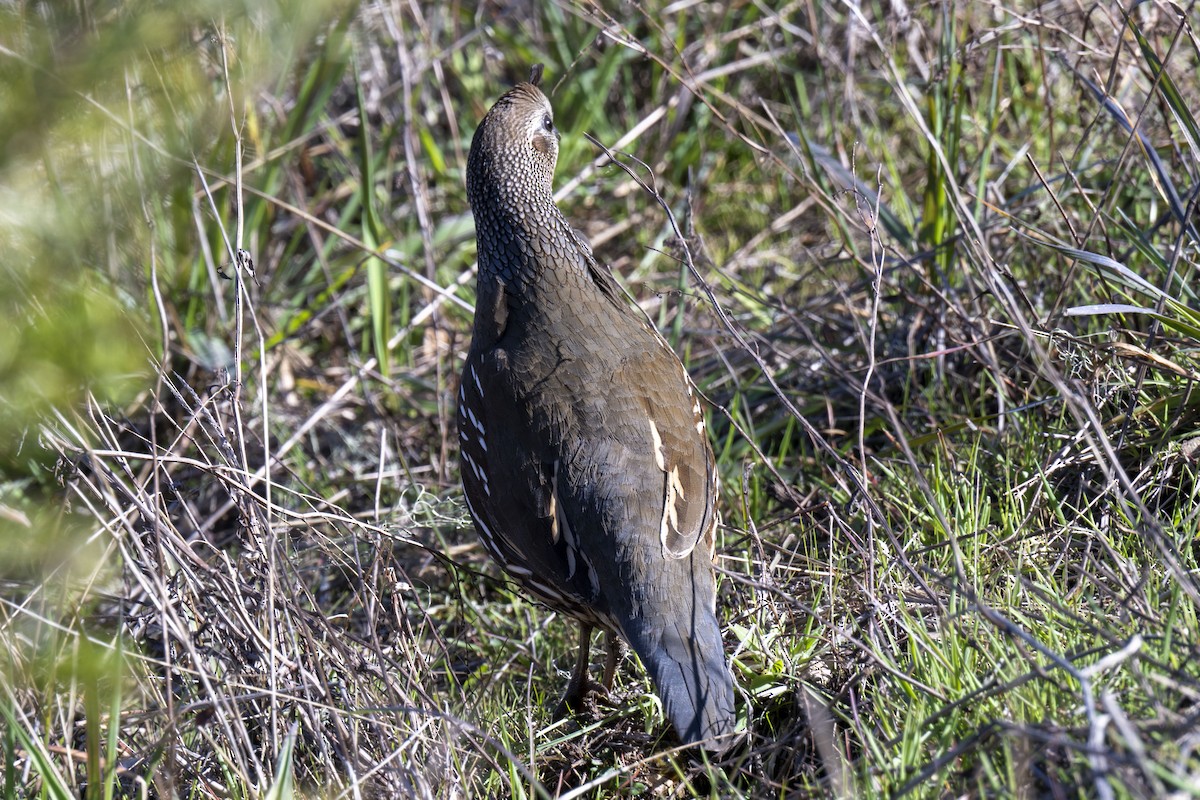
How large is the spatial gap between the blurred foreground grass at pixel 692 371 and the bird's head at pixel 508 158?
19.0 inches

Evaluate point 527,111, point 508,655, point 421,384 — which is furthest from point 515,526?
point 421,384

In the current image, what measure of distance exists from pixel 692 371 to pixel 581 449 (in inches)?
76.0

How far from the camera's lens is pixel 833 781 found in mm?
2484

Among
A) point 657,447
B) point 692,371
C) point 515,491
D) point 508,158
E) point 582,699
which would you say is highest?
point 508,158

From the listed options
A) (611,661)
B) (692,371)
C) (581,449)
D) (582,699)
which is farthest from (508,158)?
(582,699)

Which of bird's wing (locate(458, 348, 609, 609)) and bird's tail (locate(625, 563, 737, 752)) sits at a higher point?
bird's wing (locate(458, 348, 609, 609))

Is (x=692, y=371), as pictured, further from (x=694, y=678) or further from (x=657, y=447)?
(x=694, y=678)

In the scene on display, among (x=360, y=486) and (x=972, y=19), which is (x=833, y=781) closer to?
(x=360, y=486)

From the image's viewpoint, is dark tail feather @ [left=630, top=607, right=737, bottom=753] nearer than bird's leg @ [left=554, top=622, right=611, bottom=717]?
Yes

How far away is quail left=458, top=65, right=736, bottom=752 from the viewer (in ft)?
10.3

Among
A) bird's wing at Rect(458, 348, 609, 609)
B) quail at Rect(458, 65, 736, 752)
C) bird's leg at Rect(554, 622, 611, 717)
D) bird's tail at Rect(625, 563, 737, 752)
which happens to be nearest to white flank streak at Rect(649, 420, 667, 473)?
quail at Rect(458, 65, 736, 752)

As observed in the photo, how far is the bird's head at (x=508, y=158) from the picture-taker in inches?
160

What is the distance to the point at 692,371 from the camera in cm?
523

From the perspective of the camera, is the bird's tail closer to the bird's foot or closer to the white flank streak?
the white flank streak
